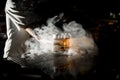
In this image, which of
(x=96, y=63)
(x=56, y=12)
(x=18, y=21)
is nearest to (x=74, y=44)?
(x=96, y=63)

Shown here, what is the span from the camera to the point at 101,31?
12.9ft

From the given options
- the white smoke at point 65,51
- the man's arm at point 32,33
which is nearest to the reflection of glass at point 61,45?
the white smoke at point 65,51

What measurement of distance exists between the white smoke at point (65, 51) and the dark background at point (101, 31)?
0.45 ft

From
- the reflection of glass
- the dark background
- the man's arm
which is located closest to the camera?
the dark background

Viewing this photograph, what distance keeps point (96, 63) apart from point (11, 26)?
1577mm

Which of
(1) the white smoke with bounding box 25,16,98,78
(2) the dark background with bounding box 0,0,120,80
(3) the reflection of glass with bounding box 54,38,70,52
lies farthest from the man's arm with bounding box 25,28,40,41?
(2) the dark background with bounding box 0,0,120,80

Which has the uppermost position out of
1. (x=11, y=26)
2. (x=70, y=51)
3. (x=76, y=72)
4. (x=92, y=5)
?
(x=92, y=5)

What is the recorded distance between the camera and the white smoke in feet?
12.0

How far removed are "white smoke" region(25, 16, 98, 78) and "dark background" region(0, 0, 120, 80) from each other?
14 cm

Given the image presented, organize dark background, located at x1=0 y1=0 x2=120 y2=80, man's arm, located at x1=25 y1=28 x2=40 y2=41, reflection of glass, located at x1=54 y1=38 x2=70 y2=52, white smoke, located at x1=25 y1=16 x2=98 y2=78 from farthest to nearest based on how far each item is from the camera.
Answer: man's arm, located at x1=25 y1=28 x2=40 y2=41
reflection of glass, located at x1=54 y1=38 x2=70 y2=52
white smoke, located at x1=25 y1=16 x2=98 y2=78
dark background, located at x1=0 y1=0 x2=120 y2=80

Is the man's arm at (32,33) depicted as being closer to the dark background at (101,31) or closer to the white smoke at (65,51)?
the white smoke at (65,51)

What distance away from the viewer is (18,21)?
3.91 metres

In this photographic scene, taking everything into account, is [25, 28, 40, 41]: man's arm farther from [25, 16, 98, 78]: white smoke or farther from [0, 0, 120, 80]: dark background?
[0, 0, 120, 80]: dark background

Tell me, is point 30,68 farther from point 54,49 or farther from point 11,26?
point 11,26
